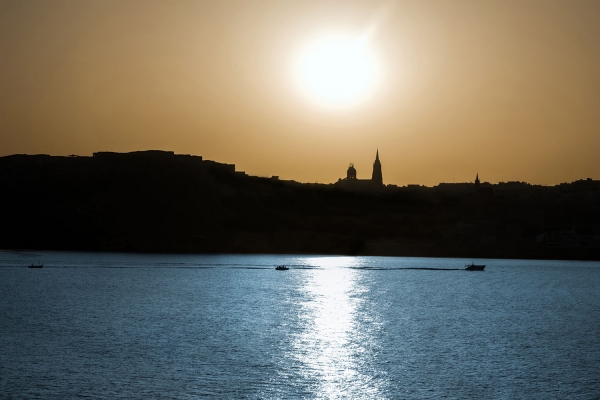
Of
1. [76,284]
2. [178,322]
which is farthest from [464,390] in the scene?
[76,284]

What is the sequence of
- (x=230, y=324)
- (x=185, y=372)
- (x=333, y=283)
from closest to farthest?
(x=185, y=372)
(x=230, y=324)
(x=333, y=283)

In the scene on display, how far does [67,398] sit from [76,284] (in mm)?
75567

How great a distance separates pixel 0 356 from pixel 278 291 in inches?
2279

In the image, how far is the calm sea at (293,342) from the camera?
3794 cm

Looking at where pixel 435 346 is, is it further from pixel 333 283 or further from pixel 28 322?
pixel 333 283

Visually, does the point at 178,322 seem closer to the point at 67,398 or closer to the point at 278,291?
the point at 67,398

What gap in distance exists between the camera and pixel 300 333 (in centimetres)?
5778

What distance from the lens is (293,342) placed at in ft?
173

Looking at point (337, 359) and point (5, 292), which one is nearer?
point (337, 359)

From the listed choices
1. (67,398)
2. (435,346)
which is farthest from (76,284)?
(67,398)

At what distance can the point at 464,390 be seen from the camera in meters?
37.9

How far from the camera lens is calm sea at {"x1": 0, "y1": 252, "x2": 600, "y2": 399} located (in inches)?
1494

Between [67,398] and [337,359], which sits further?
[337,359]

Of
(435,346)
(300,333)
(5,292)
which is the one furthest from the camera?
(5,292)
